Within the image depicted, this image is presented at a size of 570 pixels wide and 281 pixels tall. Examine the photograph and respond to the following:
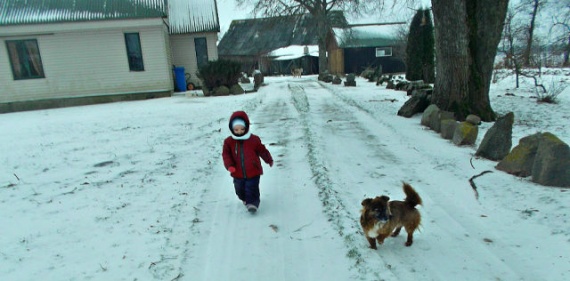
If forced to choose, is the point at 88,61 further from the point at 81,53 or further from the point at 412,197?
the point at 412,197

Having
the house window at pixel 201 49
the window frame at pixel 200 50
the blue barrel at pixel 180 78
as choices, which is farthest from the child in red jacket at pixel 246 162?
the window frame at pixel 200 50

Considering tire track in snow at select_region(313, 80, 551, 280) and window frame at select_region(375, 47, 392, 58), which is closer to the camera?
tire track in snow at select_region(313, 80, 551, 280)

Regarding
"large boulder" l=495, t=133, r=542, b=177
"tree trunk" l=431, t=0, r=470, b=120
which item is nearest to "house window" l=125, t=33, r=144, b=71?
"tree trunk" l=431, t=0, r=470, b=120

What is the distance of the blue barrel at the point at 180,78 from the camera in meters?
19.8

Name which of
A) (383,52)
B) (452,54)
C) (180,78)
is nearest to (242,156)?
(452,54)

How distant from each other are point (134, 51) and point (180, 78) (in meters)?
3.30

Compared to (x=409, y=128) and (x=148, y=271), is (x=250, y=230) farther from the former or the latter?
(x=409, y=128)

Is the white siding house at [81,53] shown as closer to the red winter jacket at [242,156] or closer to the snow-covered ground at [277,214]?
the snow-covered ground at [277,214]

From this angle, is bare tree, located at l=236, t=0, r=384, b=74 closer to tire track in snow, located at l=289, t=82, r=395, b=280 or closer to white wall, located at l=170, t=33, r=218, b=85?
white wall, located at l=170, t=33, r=218, b=85

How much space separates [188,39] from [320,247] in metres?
20.2

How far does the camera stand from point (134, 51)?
17109 mm

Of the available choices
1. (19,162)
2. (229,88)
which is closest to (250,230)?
(19,162)

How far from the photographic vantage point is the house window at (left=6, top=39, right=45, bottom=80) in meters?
15.9

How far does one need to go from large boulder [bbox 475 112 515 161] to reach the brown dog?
2956 mm
